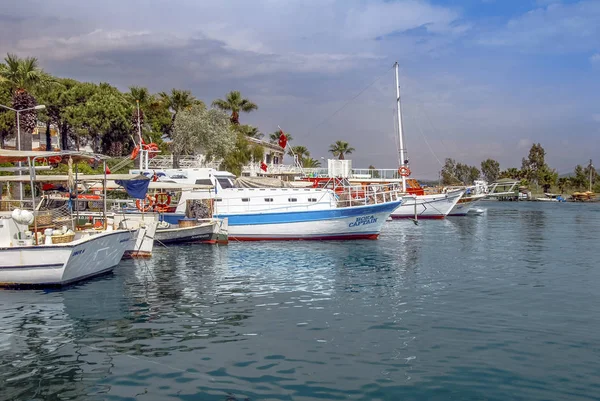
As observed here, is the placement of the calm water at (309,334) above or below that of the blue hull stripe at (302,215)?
below

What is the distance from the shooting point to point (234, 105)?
69938 millimetres

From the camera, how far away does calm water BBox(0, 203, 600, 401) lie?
8930 mm

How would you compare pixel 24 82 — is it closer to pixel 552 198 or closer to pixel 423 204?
pixel 423 204

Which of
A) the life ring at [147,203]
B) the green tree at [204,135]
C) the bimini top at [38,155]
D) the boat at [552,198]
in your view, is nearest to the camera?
the bimini top at [38,155]

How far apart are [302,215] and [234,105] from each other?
4148 centimetres

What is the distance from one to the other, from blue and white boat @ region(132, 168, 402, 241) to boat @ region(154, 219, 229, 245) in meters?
1.92

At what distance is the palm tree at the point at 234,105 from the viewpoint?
6988 cm

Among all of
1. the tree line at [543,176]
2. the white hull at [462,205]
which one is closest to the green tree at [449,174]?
the tree line at [543,176]

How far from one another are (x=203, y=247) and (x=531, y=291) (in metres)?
17.7

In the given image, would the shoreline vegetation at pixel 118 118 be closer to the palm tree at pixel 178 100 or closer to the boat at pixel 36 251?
the palm tree at pixel 178 100

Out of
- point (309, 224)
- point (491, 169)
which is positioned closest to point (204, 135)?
→ point (309, 224)

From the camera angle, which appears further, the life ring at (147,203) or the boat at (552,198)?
the boat at (552,198)

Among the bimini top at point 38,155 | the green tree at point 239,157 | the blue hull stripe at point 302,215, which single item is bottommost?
the blue hull stripe at point 302,215

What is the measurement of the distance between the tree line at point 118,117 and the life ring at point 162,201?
14268 millimetres
